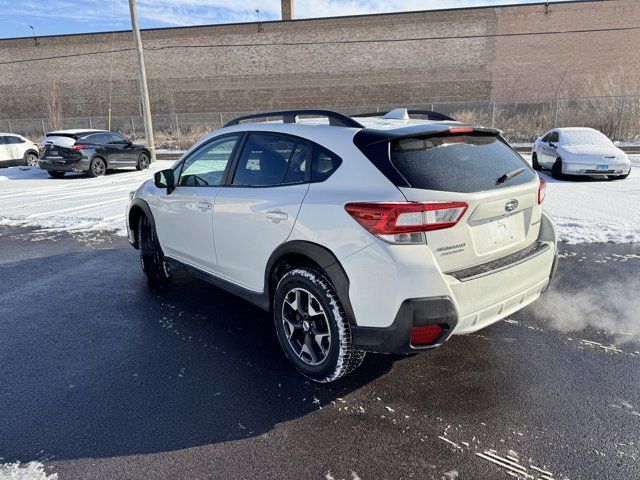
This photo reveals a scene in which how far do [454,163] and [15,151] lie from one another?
63.5 feet

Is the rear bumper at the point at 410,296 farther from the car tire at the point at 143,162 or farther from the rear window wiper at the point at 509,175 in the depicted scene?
the car tire at the point at 143,162

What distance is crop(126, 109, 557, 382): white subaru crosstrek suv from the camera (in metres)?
2.68

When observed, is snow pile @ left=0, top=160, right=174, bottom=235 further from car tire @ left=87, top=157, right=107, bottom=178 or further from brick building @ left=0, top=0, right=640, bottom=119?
brick building @ left=0, top=0, right=640, bottom=119

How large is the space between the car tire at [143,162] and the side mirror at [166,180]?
46.2ft

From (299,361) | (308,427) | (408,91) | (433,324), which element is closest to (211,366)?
(299,361)

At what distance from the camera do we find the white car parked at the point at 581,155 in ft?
37.8

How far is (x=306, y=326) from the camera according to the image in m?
3.22

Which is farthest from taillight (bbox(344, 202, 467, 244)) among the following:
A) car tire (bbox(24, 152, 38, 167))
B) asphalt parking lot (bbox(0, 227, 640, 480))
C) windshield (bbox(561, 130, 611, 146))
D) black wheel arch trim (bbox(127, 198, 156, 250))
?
car tire (bbox(24, 152, 38, 167))

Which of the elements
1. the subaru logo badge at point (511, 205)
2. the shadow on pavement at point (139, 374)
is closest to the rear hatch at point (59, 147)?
the shadow on pavement at point (139, 374)

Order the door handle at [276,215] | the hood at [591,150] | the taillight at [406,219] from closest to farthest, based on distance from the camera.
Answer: the taillight at [406,219] → the door handle at [276,215] → the hood at [591,150]

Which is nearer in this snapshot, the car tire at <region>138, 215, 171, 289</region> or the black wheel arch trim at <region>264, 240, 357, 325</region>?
the black wheel arch trim at <region>264, 240, 357, 325</region>

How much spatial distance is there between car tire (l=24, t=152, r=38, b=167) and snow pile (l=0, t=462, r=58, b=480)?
1868 cm

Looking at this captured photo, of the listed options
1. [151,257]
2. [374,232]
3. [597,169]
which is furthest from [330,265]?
[597,169]

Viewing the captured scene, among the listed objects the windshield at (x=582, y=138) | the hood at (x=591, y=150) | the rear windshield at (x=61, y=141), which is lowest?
the hood at (x=591, y=150)
